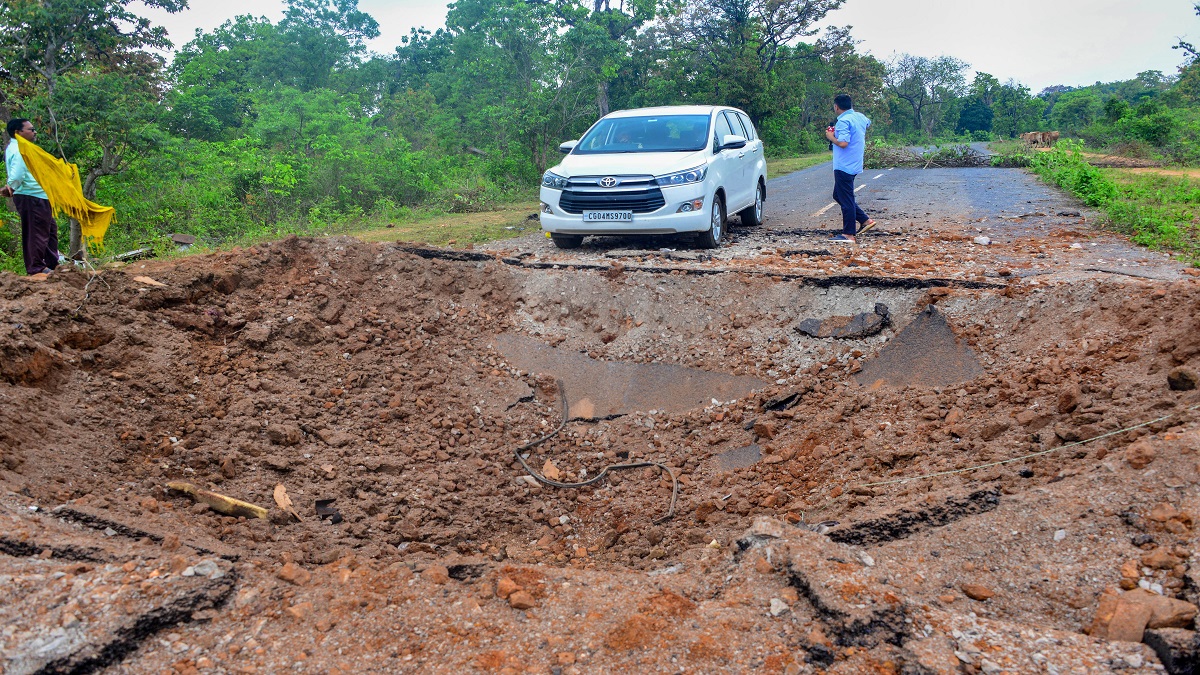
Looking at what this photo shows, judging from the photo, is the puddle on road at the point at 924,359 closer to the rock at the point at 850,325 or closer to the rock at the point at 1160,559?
the rock at the point at 850,325

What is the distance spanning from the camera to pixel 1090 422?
3994 mm

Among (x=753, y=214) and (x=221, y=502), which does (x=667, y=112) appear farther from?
(x=221, y=502)

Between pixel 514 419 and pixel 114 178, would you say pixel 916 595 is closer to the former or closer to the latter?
pixel 514 419

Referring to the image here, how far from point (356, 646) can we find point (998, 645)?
2380 millimetres

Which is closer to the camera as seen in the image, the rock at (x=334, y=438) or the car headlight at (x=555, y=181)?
the rock at (x=334, y=438)

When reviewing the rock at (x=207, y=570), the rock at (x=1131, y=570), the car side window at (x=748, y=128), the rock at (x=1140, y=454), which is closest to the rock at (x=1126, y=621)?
the rock at (x=1131, y=570)

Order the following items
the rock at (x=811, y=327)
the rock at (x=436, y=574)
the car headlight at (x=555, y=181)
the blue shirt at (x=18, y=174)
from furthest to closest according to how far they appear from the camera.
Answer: the car headlight at (x=555, y=181) → the blue shirt at (x=18, y=174) → the rock at (x=811, y=327) → the rock at (x=436, y=574)

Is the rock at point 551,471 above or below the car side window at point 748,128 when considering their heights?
below

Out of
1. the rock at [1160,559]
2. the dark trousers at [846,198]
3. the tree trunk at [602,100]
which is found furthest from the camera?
the tree trunk at [602,100]

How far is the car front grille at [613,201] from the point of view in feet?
27.4

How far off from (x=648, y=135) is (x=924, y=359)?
4.91m

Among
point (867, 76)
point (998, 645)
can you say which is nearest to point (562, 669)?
point (998, 645)

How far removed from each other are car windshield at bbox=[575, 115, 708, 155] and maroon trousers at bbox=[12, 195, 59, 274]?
18.5 feet

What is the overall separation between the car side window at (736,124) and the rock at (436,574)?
8.11 metres
